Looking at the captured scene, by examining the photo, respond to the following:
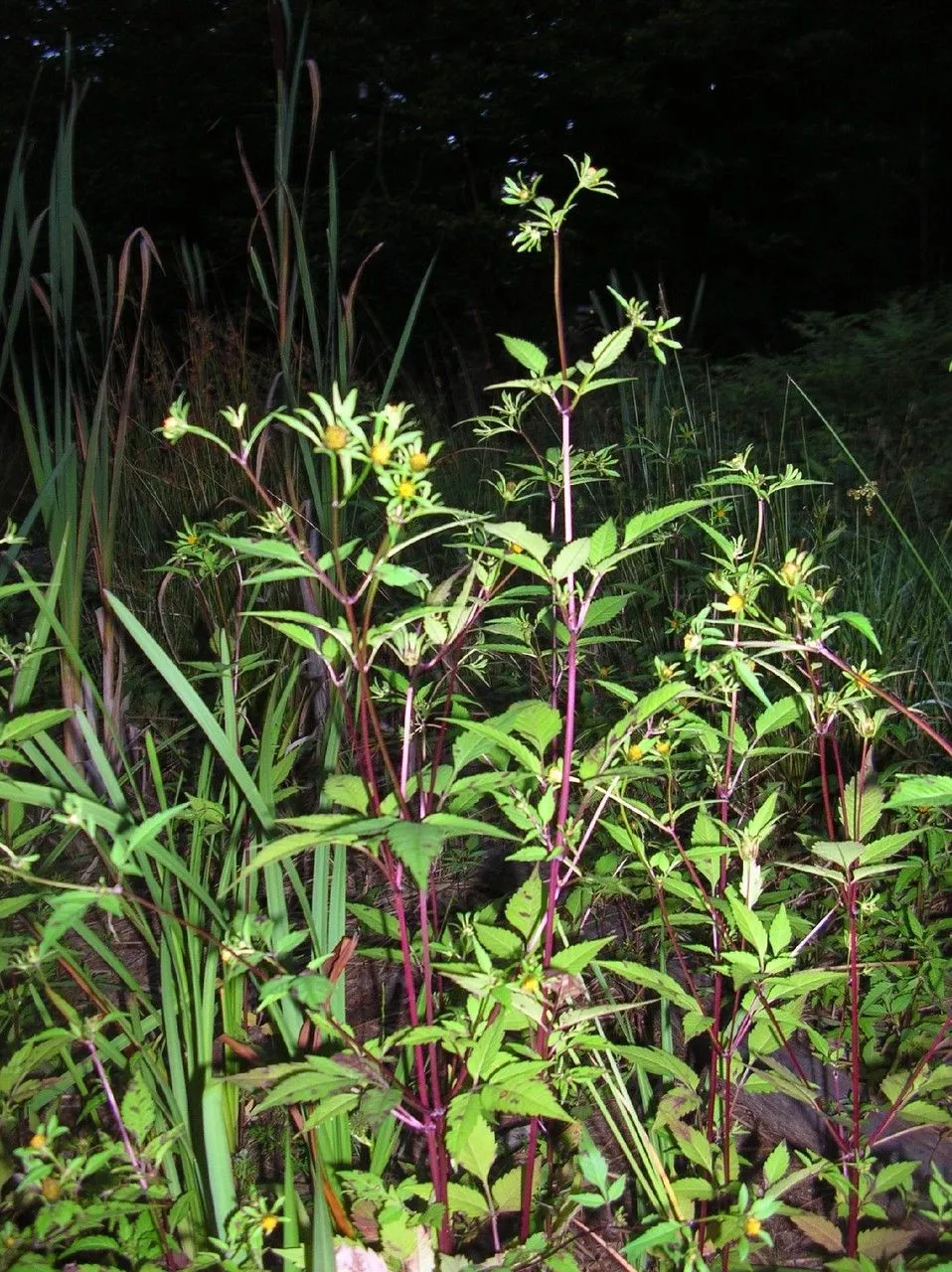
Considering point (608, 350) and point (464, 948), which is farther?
point (464, 948)

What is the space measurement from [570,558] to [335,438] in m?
0.20

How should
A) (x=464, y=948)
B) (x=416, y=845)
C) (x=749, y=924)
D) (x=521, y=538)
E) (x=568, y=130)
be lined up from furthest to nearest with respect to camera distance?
1. (x=568, y=130)
2. (x=464, y=948)
3. (x=749, y=924)
4. (x=521, y=538)
5. (x=416, y=845)

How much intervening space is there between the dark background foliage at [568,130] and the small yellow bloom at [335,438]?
858cm

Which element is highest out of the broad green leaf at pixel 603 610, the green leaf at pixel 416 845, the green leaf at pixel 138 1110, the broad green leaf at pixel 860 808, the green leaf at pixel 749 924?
the broad green leaf at pixel 603 610

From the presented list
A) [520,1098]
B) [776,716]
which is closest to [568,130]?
[776,716]

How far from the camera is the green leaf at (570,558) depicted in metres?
0.66

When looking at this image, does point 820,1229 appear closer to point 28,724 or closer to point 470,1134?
point 470,1134

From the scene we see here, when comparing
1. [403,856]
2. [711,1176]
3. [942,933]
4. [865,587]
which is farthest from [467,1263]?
[865,587]

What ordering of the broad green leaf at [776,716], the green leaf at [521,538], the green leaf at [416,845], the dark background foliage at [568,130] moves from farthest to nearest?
1. the dark background foliage at [568,130]
2. the broad green leaf at [776,716]
3. the green leaf at [521,538]
4. the green leaf at [416,845]

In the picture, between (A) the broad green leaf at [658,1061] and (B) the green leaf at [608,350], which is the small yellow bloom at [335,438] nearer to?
(B) the green leaf at [608,350]

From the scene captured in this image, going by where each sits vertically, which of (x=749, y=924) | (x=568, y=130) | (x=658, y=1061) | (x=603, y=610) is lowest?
(x=658, y=1061)

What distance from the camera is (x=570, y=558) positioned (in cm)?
67

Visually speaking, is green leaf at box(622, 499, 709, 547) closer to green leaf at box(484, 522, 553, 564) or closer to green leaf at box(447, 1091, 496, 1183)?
green leaf at box(484, 522, 553, 564)

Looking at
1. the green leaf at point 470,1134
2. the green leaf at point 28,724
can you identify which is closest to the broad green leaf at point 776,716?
the green leaf at point 470,1134
